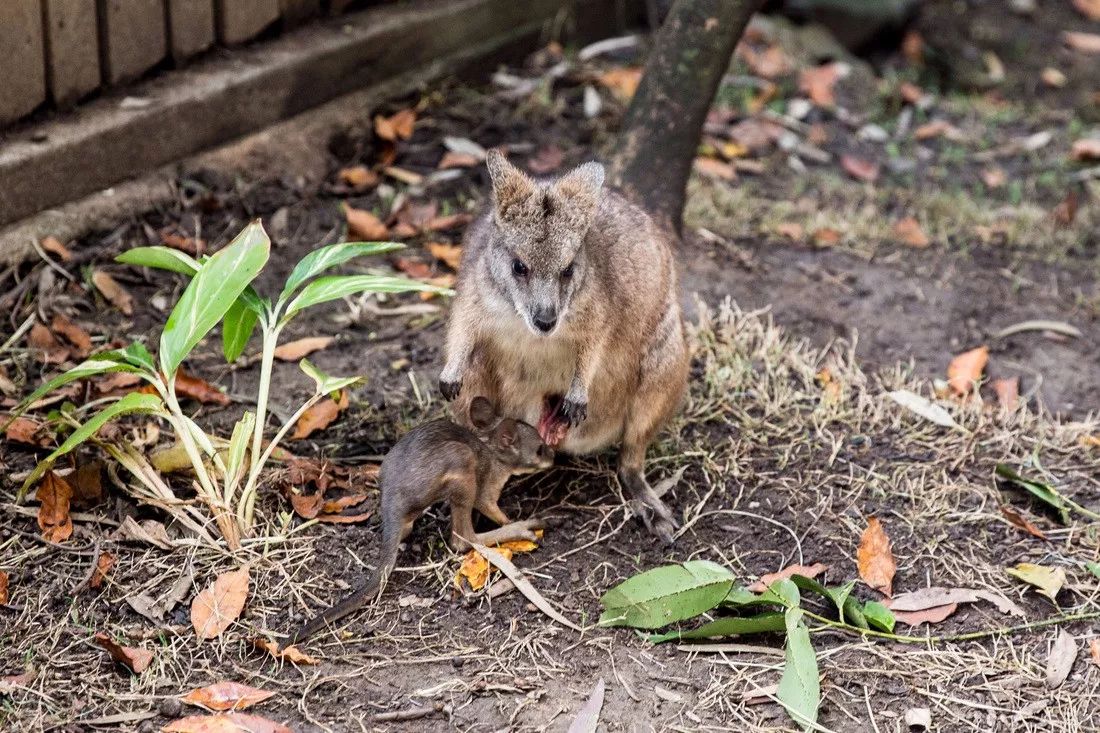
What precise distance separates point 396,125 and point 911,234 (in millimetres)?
2327

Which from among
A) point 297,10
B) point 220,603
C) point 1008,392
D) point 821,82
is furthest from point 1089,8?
point 220,603

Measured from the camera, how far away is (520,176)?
3771 mm

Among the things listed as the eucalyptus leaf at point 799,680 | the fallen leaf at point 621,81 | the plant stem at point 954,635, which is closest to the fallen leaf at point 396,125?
the fallen leaf at point 621,81

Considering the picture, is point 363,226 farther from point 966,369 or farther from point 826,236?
point 966,369

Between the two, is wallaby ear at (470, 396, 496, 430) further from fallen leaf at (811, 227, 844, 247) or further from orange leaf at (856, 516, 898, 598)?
fallen leaf at (811, 227, 844, 247)

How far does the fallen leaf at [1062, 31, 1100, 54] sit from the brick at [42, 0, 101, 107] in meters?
6.31

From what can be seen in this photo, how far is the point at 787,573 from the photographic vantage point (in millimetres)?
3717

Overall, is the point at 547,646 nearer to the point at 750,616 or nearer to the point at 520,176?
the point at 750,616

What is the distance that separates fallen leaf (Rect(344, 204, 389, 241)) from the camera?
17.1ft

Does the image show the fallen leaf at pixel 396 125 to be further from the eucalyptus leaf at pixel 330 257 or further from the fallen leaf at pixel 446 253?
the eucalyptus leaf at pixel 330 257

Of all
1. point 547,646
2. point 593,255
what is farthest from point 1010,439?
point 547,646

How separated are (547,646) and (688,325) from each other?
5.56 ft

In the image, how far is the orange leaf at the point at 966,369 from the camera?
4.69 metres

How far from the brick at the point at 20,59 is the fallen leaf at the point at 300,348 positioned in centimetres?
127
